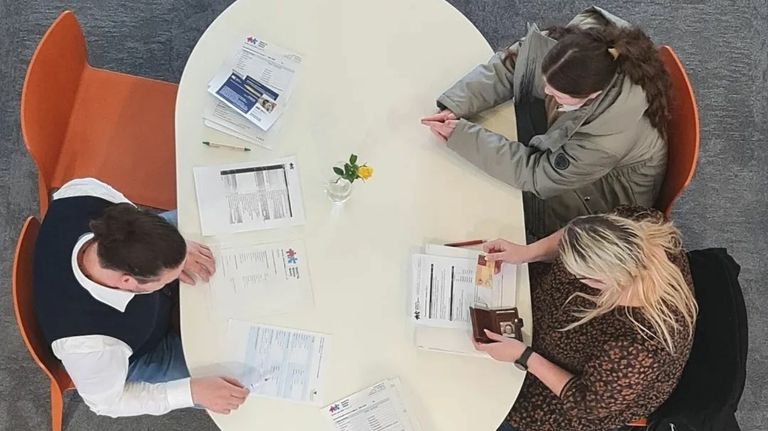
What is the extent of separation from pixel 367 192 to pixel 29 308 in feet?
2.88

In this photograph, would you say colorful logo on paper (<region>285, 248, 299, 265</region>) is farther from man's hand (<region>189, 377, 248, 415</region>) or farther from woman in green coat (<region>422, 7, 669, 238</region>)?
woman in green coat (<region>422, 7, 669, 238</region>)

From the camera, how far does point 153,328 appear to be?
190 centimetres

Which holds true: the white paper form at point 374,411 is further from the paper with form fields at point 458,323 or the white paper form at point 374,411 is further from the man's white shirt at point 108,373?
the man's white shirt at point 108,373

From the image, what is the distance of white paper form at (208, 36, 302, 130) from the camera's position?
Result: 195 centimetres

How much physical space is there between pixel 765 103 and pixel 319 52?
203 centimetres

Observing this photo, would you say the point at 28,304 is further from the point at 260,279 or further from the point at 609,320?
the point at 609,320

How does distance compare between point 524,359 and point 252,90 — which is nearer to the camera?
point 524,359

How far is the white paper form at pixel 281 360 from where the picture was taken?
5.70 ft

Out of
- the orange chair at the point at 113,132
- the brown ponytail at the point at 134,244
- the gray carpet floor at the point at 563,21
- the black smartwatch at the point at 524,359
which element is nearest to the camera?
the brown ponytail at the point at 134,244

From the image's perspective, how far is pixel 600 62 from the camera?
5.81 feet

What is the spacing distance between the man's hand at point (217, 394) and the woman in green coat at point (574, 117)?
2.79 feet

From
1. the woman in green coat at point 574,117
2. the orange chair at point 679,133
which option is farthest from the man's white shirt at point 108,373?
the orange chair at point 679,133

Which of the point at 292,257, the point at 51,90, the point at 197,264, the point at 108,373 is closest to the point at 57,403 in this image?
the point at 108,373

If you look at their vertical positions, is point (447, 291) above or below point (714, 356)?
above
